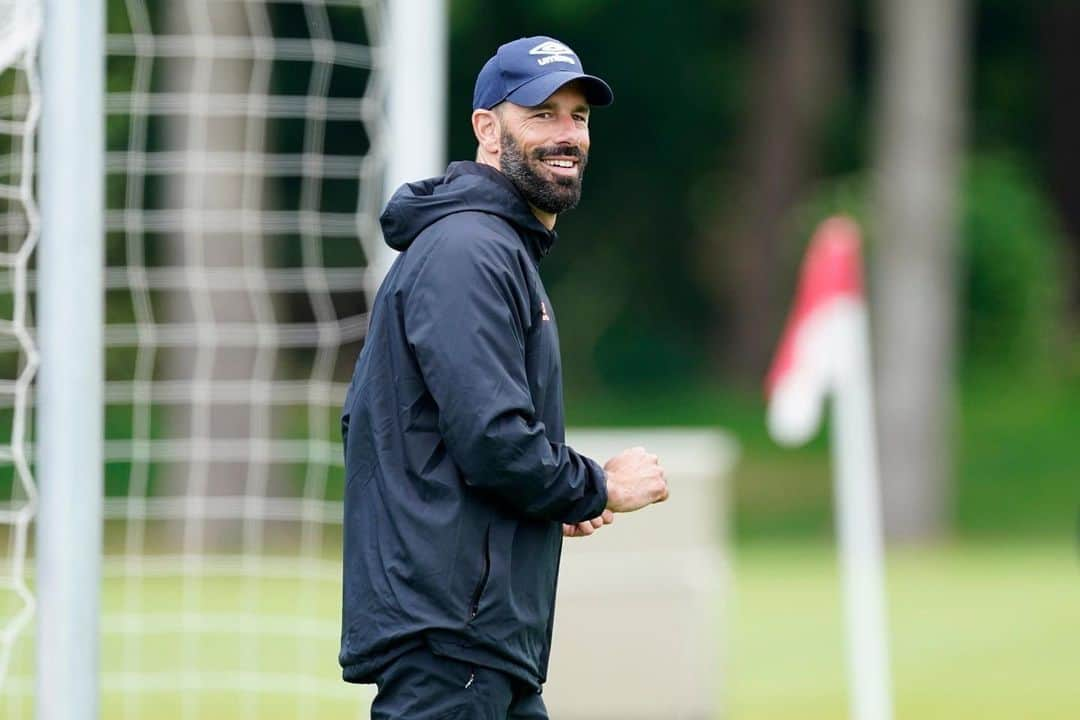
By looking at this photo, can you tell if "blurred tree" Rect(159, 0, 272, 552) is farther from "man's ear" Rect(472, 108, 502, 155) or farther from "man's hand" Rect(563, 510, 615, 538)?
"man's ear" Rect(472, 108, 502, 155)

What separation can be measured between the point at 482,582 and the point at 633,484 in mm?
361

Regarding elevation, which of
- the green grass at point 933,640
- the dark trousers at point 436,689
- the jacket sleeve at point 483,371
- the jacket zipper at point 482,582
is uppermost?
the jacket sleeve at point 483,371

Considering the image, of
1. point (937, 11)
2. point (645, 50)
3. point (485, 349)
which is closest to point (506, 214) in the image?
point (485, 349)

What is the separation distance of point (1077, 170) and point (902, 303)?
12.0 m

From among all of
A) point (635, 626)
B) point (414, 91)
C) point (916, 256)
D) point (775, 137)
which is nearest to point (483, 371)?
point (414, 91)

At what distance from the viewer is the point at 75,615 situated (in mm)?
4848

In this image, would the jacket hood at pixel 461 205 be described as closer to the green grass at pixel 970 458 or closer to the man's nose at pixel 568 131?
the man's nose at pixel 568 131

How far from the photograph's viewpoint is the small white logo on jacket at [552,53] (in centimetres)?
421

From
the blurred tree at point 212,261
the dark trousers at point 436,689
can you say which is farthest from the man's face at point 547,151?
the blurred tree at point 212,261

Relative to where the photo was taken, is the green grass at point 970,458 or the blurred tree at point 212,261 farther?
the green grass at point 970,458

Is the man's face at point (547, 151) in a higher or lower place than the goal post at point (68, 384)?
higher

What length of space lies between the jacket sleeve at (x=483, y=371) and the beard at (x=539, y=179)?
201mm

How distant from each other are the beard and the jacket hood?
0.02 meters

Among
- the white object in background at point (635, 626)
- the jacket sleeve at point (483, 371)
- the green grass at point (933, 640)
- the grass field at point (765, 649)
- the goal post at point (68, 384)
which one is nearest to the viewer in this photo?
the jacket sleeve at point (483, 371)
